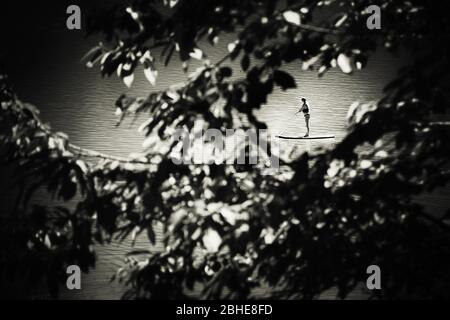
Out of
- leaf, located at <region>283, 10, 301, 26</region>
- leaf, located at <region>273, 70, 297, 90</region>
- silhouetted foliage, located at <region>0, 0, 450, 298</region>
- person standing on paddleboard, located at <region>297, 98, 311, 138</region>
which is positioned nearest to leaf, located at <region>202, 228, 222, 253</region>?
silhouetted foliage, located at <region>0, 0, 450, 298</region>

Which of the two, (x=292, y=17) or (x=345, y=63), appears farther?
(x=345, y=63)

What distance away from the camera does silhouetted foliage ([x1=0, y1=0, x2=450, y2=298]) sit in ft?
4.78

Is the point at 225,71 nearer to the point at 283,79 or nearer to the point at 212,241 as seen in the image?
the point at 283,79

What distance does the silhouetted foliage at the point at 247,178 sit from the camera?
1.46m

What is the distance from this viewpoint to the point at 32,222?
61.7 inches

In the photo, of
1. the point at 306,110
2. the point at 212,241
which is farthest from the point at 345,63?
the point at 306,110

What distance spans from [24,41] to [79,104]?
28.7 inches

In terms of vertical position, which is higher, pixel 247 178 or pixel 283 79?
pixel 283 79

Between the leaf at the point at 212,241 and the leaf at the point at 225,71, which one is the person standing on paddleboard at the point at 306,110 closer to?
the leaf at the point at 225,71

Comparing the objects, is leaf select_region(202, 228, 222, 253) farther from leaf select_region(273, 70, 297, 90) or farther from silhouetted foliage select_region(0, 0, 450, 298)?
leaf select_region(273, 70, 297, 90)

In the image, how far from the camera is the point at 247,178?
168 centimetres

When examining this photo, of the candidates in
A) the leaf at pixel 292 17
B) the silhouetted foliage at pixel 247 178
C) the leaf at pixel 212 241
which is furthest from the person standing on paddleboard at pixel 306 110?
the leaf at pixel 212 241
